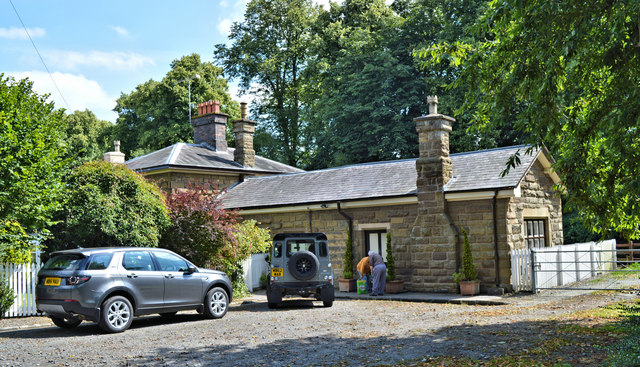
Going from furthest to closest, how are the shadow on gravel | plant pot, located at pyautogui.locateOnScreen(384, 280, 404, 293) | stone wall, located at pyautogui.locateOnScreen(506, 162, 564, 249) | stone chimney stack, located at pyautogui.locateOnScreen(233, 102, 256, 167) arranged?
stone chimney stack, located at pyautogui.locateOnScreen(233, 102, 256, 167), plant pot, located at pyautogui.locateOnScreen(384, 280, 404, 293), stone wall, located at pyautogui.locateOnScreen(506, 162, 564, 249), the shadow on gravel

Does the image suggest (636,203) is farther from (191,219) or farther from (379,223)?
(191,219)

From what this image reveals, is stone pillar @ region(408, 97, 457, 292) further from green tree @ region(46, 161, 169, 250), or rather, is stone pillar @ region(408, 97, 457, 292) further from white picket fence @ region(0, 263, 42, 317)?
white picket fence @ region(0, 263, 42, 317)

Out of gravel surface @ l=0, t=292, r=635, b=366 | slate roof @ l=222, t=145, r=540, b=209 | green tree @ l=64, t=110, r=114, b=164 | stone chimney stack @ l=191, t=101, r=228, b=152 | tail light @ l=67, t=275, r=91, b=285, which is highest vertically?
green tree @ l=64, t=110, r=114, b=164

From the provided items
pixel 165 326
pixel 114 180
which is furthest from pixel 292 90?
pixel 165 326

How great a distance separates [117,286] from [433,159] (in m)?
10.1

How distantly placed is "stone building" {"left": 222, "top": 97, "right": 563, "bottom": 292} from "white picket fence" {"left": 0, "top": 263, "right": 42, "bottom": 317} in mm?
9105

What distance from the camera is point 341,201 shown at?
19.7m

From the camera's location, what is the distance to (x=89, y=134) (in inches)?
1912

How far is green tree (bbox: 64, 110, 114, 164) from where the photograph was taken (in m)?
45.2

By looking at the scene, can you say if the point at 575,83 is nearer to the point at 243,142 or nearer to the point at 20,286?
the point at 20,286

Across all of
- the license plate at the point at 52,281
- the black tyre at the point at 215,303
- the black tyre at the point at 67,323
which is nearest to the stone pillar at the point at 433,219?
the black tyre at the point at 215,303

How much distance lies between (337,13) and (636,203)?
32380 millimetres

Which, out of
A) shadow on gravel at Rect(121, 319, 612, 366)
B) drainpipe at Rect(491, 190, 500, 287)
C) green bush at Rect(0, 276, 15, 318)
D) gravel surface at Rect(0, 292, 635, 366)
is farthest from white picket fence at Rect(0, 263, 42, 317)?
drainpipe at Rect(491, 190, 500, 287)

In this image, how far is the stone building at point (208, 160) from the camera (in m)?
23.7
